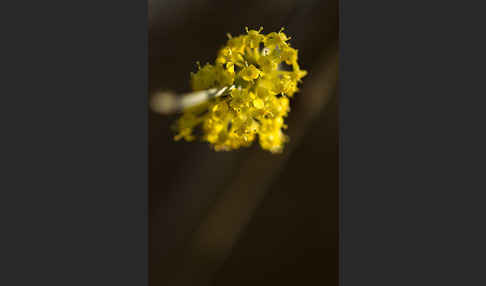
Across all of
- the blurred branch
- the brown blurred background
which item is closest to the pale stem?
the brown blurred background

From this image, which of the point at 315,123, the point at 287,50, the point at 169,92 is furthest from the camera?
the point at 315,123

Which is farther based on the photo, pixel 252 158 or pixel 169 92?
pixel 252 158

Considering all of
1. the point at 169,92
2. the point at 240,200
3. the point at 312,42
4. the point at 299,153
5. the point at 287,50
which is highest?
the point at 312,42

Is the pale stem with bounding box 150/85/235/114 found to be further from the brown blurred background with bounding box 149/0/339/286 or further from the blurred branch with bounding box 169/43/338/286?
the blurred branch with bounding box 169/43/338/286

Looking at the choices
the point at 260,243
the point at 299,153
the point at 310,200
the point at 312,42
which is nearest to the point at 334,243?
the point at 310,200

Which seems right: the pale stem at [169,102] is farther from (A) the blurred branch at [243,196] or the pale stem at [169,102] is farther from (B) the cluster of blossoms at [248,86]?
(A) the blurred branch at [243,196]

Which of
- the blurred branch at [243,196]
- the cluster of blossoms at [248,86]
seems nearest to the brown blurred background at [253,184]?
the blurred branch at [243,196]

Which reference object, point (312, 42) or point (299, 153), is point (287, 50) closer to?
point (312, 42)

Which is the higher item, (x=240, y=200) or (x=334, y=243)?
(x=240, y=200)
